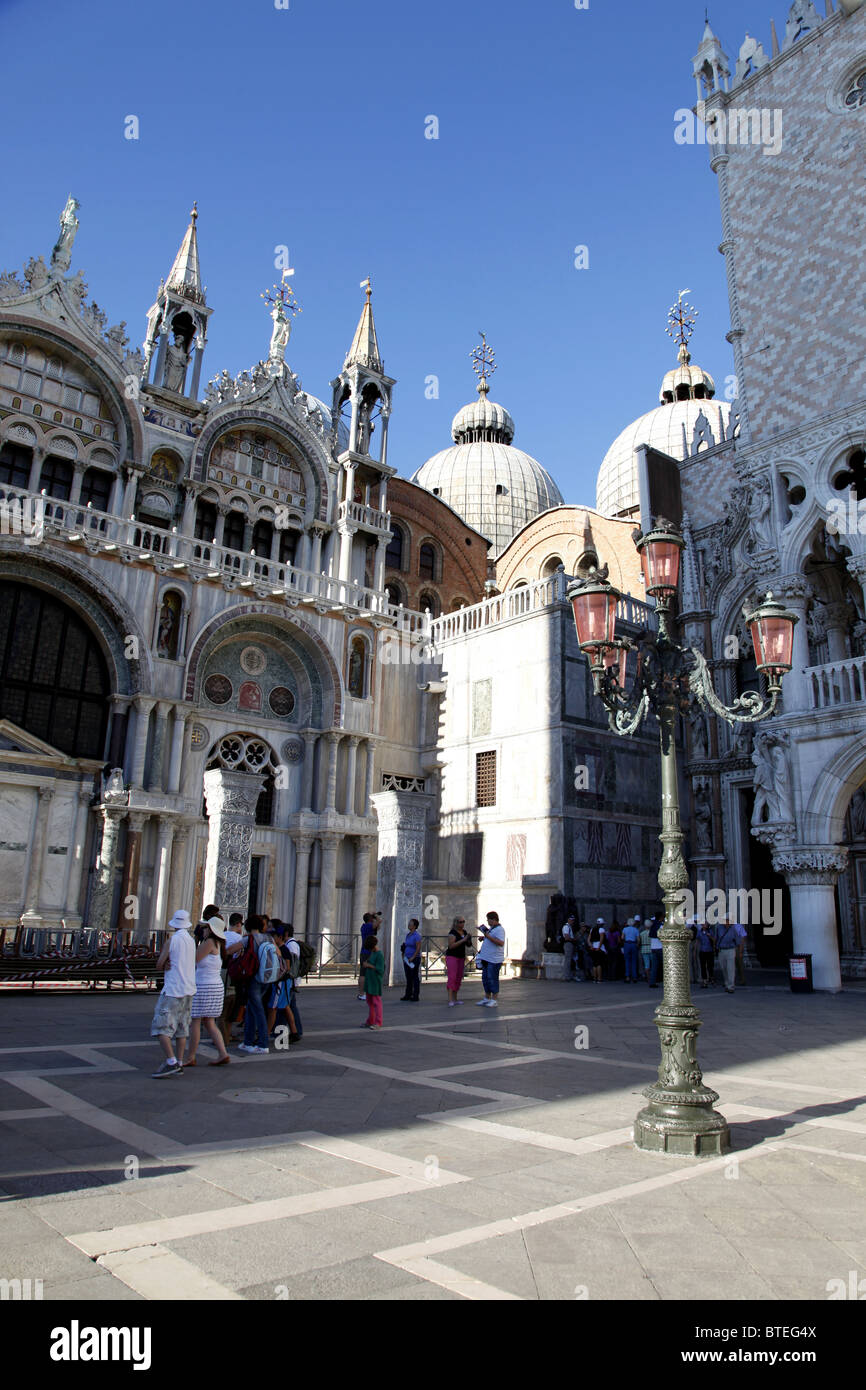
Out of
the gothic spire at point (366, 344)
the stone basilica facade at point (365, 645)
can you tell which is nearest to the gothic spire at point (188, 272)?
the stone basilica facade at point (365, 645)

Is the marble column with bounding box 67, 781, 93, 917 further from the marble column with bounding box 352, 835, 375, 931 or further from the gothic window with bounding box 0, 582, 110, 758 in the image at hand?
the marble column with bounding box 352, 835, 375, 931

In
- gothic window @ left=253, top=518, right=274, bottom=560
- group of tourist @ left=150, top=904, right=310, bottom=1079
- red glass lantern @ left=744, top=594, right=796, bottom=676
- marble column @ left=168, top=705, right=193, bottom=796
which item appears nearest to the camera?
red glass lantern @ left=744, top=594, right=796, bottom=676

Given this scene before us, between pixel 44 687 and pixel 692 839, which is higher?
pixel 44 687

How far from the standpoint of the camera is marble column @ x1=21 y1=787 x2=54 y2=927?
19031mm

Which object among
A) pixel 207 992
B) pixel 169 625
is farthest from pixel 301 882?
pixel 207 992

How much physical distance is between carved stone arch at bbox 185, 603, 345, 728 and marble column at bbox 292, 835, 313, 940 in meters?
3.15

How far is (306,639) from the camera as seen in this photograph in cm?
2461

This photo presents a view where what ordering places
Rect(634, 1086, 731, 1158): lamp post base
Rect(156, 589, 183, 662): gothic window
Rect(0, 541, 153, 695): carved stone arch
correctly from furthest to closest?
Rect(156, 589, 183, 662): gothic window
Rect(0, 541, 153, 695): carved stone arch
Rect(634, 1086, 731, 1158): lamp post base

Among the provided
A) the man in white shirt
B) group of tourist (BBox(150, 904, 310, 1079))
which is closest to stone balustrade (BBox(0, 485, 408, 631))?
the man in white shirt

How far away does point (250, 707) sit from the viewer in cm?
2403

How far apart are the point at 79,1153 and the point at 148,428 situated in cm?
2200

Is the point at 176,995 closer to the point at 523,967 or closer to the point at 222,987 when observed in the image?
the point at 222,987
